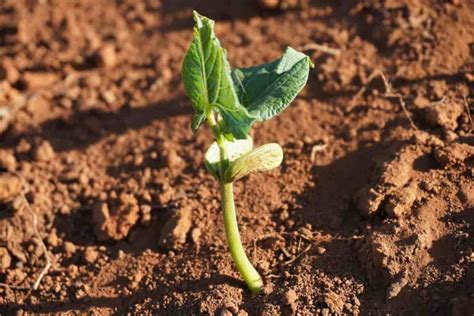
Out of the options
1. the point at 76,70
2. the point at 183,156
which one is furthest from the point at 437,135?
the point at 76,70

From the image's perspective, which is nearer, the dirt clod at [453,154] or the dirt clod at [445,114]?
the dirt clod at [453,154]

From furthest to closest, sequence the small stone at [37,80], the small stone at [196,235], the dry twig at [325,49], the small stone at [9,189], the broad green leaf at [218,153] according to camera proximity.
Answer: the small stone at [37,80] < the dry twig at [325,49] < the small stone at [9,189] < the small stone at [196,235] < the broad green leaf at [218,153]

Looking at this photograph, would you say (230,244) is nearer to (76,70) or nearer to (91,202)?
(91,202)

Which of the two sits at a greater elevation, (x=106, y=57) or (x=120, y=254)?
(x=106, y=57)

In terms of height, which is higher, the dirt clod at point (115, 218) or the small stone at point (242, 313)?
the dirt clod at point (115, 218)

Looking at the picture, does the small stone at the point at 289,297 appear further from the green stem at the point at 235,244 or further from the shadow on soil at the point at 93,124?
the shadow on soil at the point at 93,124

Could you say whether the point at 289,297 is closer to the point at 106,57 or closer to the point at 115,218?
the point at 115,218

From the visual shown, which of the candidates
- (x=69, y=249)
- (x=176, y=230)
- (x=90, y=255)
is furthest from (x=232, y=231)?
(x=69, y=249)

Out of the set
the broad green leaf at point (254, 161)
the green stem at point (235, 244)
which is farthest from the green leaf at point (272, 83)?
the green stem at point (235, 244)

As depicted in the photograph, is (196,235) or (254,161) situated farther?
(196,235)
